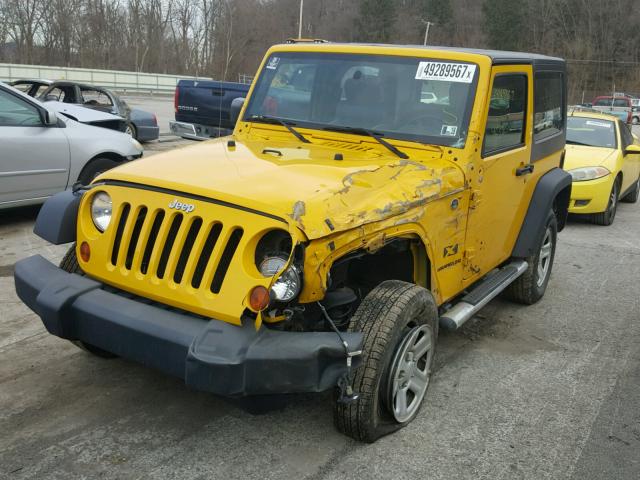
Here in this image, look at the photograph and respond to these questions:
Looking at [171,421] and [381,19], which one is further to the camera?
[381,19]

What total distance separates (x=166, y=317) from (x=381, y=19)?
82607mm

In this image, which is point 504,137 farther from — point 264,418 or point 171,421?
point 171,421

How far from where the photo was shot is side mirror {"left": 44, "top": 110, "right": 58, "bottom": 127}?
7.04 metres

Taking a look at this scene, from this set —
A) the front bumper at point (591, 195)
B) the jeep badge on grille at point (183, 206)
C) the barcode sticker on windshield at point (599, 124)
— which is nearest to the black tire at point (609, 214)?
the front bumper at point (591, 195)

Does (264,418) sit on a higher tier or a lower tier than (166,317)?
lower

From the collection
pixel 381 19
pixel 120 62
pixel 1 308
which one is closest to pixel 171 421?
pixel 1 308

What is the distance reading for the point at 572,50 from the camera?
79125mm

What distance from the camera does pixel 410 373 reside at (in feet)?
11.4

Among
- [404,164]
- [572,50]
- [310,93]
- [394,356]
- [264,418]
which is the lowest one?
[264,418]

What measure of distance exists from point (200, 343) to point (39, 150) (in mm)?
5151

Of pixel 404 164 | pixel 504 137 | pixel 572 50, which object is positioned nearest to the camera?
pixel 404 164

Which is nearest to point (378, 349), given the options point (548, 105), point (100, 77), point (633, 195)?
point (548, 105)

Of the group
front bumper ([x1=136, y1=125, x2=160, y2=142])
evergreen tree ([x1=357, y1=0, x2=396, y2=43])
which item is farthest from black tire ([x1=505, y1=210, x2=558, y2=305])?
evergreen tree ([x1=357, y1=0, x2=396, y2=43])

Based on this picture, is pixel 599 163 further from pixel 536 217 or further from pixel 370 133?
pixel 370 133
